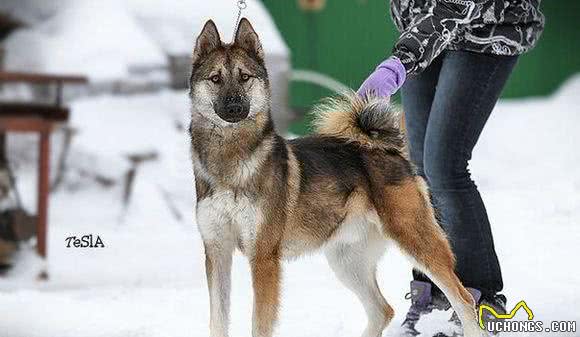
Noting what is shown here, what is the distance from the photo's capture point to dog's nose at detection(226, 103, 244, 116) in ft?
9.80

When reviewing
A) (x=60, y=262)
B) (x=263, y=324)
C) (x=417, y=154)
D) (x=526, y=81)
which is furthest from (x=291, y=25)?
(x=263, y=324)

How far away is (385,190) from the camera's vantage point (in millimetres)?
3371

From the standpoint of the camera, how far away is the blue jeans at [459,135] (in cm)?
339

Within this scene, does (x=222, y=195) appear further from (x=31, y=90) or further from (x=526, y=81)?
(x=526, y=81)

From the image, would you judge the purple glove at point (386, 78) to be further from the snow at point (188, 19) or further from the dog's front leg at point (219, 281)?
the snow at point (188, 19)

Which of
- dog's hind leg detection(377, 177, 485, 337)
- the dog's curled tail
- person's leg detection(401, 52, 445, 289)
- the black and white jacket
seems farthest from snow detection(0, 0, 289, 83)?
dog's hind leg detection(377, 177, 485, 337)

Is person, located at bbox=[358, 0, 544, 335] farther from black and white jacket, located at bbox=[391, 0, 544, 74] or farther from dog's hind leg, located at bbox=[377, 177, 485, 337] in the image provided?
dog's hind leg, located at bbox=[377, 177, 485, 337]

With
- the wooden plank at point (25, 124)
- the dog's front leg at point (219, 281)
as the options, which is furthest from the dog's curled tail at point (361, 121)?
the wooden plank at point (25, 124)

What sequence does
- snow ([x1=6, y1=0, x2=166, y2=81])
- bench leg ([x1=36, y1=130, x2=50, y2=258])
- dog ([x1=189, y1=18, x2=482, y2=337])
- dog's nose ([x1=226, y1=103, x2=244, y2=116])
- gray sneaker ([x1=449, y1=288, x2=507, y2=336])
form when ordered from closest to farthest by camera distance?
dog's nose ([x1=226, y1=103, x2=244, y2=116]) < dog ([x1=189, y1=18, x2=482, y2=337]) < gray sneaker ([x1=449, y1=288, x2=507, y2=336]) < bench leg ([x1=36, y1=130, x2=50, y2=258]) < snow ([x1=6, y1=0, x2=166, y2=81])

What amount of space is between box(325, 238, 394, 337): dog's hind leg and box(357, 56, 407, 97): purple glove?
0.65 meters

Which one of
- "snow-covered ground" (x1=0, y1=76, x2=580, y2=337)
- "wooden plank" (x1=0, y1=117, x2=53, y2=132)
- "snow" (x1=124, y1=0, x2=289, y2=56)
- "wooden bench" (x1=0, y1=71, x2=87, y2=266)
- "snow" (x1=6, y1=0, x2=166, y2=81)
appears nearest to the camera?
"snow-covered ground" (x1=0, y1=76, x2=580, y2=337)

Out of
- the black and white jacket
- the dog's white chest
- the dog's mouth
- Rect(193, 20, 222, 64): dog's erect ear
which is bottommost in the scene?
the dog's white chest

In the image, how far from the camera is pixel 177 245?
6.96 metres

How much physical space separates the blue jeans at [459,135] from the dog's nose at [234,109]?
0.78m
